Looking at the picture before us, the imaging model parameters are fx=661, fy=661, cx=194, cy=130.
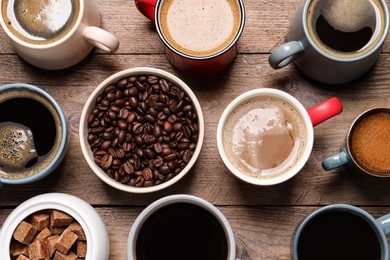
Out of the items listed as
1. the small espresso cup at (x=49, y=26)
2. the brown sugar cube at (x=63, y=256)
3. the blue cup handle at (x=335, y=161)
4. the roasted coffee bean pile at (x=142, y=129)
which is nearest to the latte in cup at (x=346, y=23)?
the blue cup handle at (x=335, y=161)

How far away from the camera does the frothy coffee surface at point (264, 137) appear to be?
4.71 ft

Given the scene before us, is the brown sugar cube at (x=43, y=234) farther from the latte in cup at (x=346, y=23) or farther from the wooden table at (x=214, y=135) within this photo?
the latte in cup at (x=346, y=23)

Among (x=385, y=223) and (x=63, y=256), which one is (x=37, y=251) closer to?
(x=63, y=256)

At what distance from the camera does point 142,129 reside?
1.46m

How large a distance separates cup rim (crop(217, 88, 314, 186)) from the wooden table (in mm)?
102

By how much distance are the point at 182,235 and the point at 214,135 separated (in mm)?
242

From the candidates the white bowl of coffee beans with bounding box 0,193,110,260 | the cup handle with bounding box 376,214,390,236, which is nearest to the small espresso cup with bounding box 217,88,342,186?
the cup handle with bounding box 376,214,390,236

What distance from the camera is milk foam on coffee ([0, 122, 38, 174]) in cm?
146

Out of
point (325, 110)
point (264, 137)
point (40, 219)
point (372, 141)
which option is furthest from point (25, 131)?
point (372, 141)

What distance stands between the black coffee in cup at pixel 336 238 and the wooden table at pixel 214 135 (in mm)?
92

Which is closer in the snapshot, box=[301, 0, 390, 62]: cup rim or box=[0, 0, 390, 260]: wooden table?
box=[301, 0, 390, 62]: cup rim

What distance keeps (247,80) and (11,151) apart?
0.56 m

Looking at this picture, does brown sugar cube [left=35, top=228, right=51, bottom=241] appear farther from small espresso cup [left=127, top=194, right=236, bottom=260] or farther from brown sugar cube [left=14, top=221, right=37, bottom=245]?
small espresso cup [left=127, top=194, right=236, bottom=260]

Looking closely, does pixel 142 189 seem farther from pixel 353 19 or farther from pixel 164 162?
pixel 353 19
